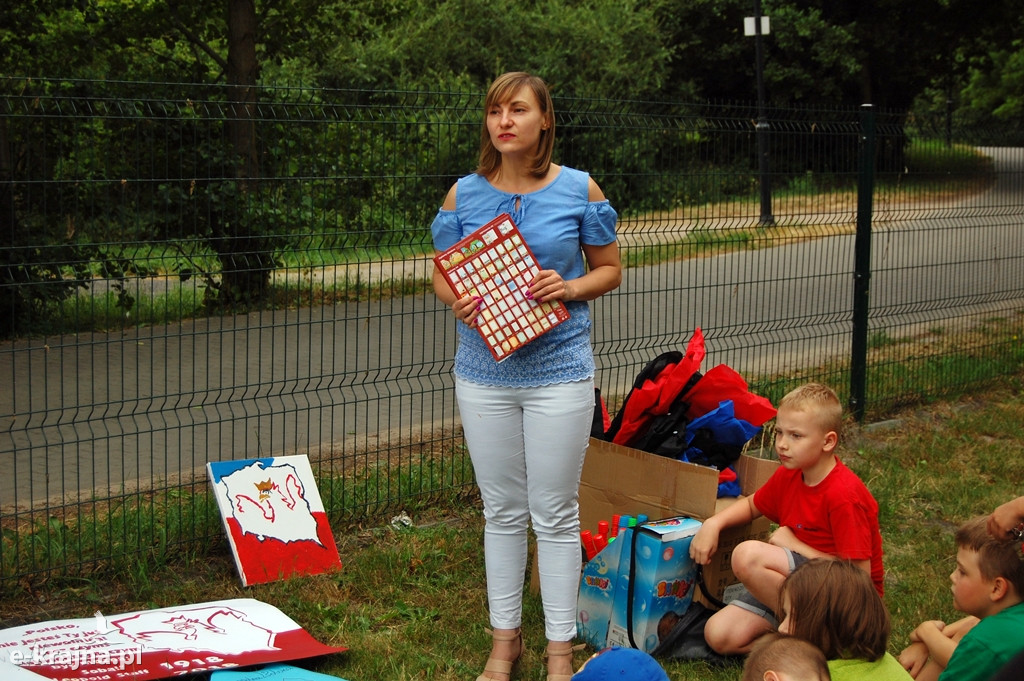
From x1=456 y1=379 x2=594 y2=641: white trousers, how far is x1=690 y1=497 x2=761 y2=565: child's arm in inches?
16.5

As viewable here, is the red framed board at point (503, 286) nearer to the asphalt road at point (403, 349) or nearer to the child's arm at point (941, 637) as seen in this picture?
the child's arm at point (941, 637)

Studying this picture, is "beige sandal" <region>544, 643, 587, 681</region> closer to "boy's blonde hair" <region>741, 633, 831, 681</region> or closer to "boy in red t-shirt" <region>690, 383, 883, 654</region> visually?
"boy in red t-shirt" <region>690, 383, 883, 654</region>

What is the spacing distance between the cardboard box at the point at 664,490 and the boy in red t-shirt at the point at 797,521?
0.15m

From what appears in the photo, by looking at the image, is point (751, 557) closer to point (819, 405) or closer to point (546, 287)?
point (819, 405)

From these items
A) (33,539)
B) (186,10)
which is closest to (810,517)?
(33,539)

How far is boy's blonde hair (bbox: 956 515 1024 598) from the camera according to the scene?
2.98 metres

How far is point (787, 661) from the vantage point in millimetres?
2344

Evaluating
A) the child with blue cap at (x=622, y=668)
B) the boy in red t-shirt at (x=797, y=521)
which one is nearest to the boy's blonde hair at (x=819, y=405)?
the boy in red t-shirt at (x=797, y=521)

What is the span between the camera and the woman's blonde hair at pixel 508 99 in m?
3.39

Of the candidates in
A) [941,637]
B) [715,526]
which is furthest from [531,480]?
[941,637]

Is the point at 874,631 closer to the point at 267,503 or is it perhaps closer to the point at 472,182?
the point at 472,182

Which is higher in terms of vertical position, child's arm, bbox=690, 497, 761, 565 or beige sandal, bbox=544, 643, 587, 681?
child's arm, bbox=690, 497, 761, 565

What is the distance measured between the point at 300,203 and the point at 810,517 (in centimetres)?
243

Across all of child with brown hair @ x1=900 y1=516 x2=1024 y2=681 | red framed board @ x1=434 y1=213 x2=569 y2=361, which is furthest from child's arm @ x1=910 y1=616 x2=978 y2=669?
red framed board @ x1=434 y1=213 x2=569 y2=361
